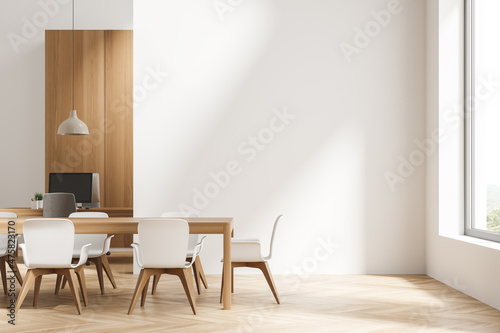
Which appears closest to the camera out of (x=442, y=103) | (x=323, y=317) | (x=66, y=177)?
(x=323, y=317)

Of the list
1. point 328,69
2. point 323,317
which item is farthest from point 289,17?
point 323,317

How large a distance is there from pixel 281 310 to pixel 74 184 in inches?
172

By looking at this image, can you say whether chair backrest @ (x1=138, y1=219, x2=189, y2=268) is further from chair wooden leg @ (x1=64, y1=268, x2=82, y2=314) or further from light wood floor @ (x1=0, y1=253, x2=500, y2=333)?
chair wooden leg @ (x1=64, y1=268, x2=82, y2=314)

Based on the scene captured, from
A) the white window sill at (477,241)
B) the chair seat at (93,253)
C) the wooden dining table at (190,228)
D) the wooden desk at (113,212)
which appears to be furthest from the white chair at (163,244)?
the wooden desk at (113,212)

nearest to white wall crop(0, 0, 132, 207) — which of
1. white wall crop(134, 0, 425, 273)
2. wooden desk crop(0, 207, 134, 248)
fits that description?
wooden desk crop(0, 207, 134, 248)

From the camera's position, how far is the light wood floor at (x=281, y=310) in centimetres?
406

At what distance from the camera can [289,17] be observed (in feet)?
21.9

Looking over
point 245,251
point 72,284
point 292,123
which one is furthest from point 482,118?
point 72,284

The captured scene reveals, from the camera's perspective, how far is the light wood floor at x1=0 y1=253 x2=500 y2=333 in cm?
406

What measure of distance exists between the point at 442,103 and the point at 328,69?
4.50 feet

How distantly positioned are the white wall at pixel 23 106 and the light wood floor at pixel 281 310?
3.74 metres

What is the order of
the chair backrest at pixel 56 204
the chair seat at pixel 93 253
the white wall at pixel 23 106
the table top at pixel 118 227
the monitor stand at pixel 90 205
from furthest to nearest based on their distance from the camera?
the white wall at pixel 23 106 < the monitor stand at pixel 90 205 < the chair backrest at pixel 56 204 < the chair seat at pixel 93 253 < the table top at pixel 118 227

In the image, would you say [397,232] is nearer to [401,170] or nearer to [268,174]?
[401,170]

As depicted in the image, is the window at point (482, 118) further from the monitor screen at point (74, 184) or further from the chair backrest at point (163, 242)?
the monitor screen at point (74, 184)
